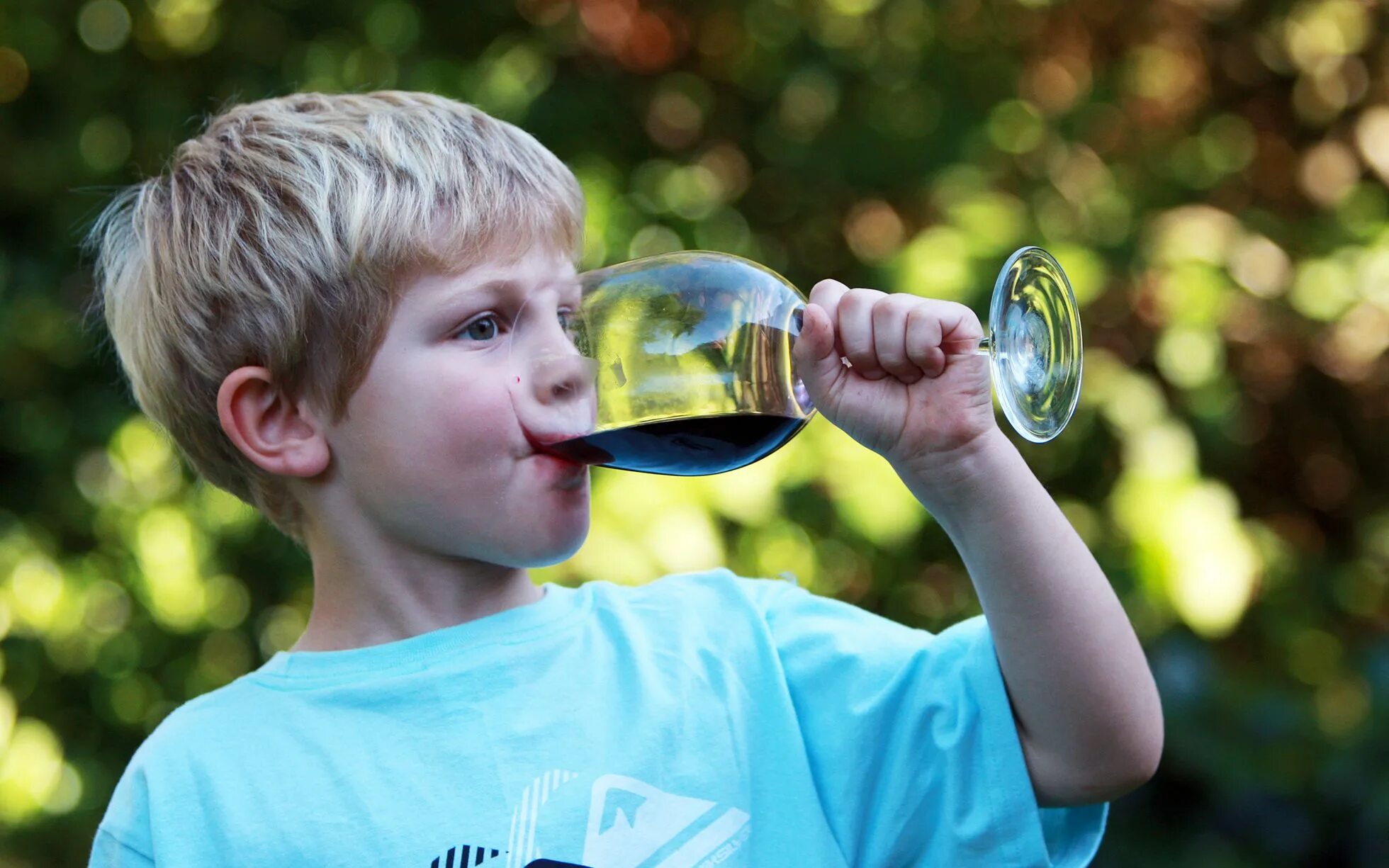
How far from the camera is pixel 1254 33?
294 centimetres

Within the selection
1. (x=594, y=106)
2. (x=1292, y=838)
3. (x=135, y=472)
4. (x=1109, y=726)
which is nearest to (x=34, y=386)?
(x=135, y=472)

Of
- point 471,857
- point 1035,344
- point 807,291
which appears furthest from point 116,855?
point 807,291

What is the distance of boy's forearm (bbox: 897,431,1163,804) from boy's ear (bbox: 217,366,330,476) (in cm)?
60

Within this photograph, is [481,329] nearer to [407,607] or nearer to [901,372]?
[407,607]

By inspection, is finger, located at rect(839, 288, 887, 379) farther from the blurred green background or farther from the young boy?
the blurred green background

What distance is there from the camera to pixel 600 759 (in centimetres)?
123

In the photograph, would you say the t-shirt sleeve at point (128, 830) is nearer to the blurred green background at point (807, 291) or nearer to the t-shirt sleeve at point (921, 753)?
the t-shirt sleeve at point (921, 753)

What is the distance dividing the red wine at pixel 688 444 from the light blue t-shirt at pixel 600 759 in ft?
0.63

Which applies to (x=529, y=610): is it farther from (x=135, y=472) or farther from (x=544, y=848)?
(x=135, y=472)

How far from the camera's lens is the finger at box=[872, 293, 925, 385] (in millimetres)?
1127

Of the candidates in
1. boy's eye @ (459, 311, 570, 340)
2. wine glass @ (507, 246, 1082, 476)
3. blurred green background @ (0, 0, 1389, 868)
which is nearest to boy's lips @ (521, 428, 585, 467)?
wine glass @ (507, 246, 1082, 476)

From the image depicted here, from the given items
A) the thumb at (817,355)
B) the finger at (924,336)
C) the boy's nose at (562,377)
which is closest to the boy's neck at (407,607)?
the boy's nose at (562,377)

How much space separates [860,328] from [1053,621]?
29 cm

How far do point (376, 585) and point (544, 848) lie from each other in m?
0.33
